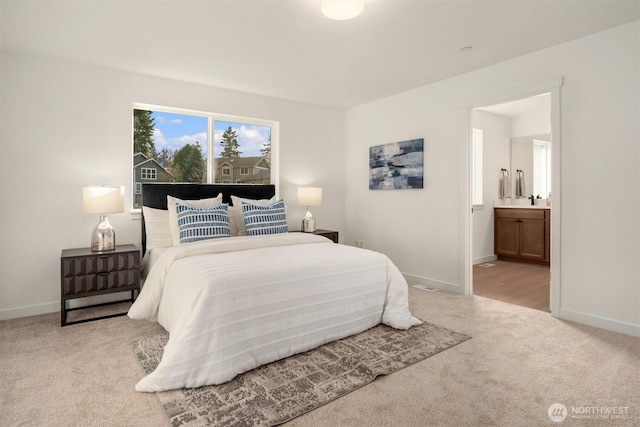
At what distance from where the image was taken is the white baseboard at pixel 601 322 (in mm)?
2781

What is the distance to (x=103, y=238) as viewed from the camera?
332 cm

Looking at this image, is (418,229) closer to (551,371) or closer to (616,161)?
(616,161)

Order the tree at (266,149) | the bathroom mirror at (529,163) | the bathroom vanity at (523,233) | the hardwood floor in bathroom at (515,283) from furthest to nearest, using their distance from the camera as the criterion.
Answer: the bathroom mirror at (529,163), the bathroom vanity at (523,233), the tree at (266,149), the hardwood floor in bathroom at (515,283)

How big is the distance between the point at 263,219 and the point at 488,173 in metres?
4.09

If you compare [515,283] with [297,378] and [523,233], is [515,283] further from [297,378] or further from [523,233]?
[297,378]

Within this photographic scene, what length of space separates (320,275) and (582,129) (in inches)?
99.0

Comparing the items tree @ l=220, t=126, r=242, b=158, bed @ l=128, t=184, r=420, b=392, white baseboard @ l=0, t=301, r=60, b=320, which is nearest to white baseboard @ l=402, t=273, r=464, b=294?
bed @ l=128, t=184, r=420, b=392

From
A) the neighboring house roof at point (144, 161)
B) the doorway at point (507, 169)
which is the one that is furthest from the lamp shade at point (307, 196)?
the doorway at point (507, 169)

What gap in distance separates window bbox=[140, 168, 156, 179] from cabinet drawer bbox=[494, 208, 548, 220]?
→ 5.30m

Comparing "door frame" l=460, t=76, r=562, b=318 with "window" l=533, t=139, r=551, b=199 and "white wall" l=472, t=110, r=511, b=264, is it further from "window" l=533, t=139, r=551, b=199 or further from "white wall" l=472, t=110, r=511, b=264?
"window" l=533, t=139, r=551, b=199

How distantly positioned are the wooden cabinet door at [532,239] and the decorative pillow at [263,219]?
400cm

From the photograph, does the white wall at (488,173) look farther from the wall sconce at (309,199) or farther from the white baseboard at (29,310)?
the white baseboard at (29,310)

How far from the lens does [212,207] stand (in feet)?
12.2

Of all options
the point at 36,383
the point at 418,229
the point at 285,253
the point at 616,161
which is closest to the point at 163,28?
the point at 285,253
